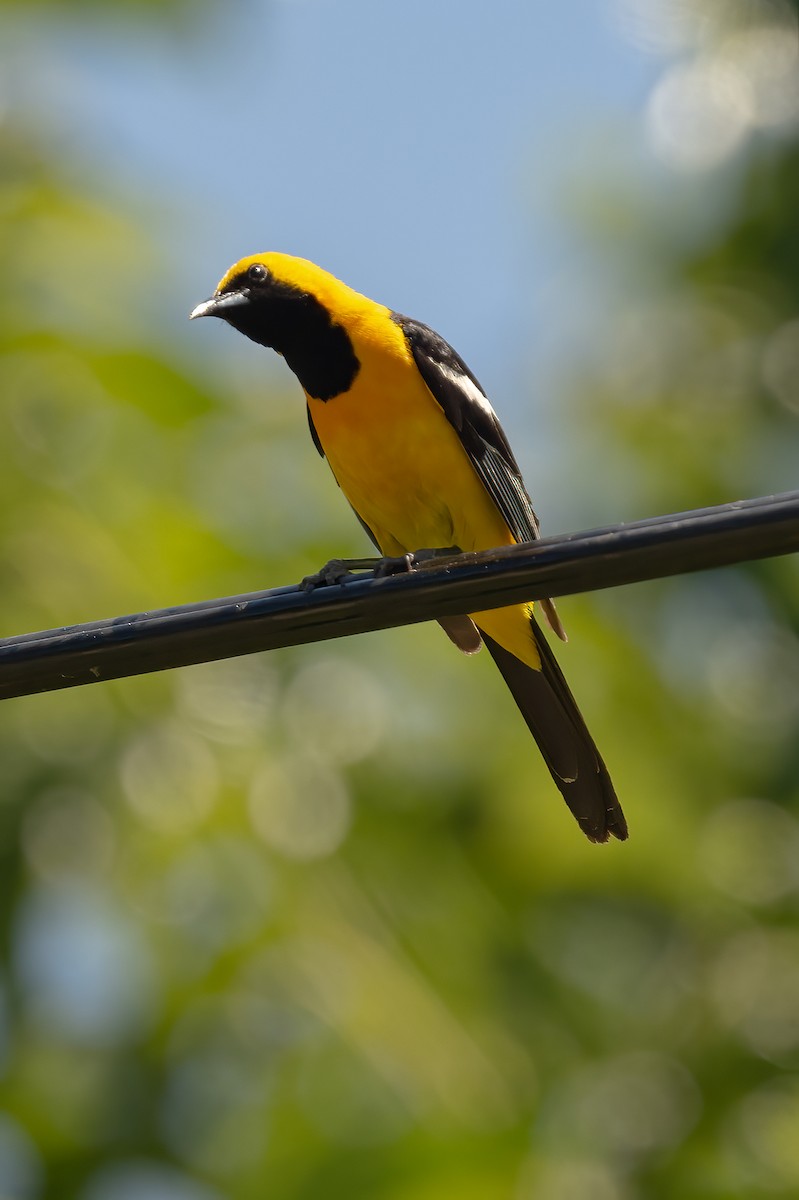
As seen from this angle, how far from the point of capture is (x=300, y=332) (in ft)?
19.2

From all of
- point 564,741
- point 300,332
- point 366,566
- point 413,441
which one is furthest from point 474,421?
point 564,741

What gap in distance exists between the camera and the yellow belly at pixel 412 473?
5539 mm

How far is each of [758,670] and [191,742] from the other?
11.7 ft

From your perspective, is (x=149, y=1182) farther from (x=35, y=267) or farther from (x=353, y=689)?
(x=35, y=267)

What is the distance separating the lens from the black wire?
3232mm

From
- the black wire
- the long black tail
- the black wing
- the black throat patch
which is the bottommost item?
the long black tail

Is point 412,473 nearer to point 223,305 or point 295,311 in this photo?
point 295,311

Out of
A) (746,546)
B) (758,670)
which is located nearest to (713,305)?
(758,670)

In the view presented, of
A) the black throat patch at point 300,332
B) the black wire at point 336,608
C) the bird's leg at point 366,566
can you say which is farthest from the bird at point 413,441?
the black wire at point 336,608

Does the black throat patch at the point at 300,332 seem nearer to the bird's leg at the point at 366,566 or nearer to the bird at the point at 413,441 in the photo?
the bird at the point at 413,441

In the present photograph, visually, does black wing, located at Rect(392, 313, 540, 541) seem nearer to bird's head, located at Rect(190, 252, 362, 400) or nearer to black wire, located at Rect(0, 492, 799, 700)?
bird's head, located at Rect(190, 252, 362, 400)

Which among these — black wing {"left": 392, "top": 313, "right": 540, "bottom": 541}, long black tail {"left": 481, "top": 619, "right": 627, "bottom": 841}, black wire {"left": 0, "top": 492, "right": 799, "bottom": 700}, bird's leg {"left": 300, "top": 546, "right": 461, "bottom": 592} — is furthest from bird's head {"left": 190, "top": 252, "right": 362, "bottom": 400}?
black wire {"left": 0, "top": 492, "right": 799, "bottom": 700}

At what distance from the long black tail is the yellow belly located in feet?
0.20

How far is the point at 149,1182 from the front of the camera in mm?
7195
